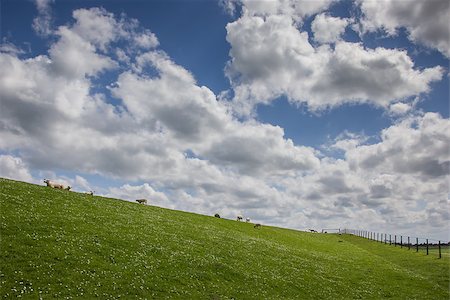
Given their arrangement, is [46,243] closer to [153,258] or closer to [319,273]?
[153,258]

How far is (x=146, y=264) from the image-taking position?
31688 millimetres

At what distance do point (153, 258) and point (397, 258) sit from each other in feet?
174

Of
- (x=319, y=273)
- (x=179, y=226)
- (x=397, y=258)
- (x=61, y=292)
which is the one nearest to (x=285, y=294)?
(x=319, y=273)

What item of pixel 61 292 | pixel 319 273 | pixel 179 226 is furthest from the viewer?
pixel 179 226

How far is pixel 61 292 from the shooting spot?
23.8 m

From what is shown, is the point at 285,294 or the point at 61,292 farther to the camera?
the point at 285,294

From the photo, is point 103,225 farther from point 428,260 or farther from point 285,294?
point 428,260

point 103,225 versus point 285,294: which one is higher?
point 103,225

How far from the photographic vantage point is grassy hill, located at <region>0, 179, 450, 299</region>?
2614cm

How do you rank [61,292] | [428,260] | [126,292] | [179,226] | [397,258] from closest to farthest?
[61,292] → [126,292] → [179,226] → [428,260] → [397,258]

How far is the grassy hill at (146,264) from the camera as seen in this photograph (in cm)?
2614

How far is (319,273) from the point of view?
1699 inches

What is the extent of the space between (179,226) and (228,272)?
59.8 ft

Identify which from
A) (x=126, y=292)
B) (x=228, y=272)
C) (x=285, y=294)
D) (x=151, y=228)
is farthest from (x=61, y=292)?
(x=151, y=228)
